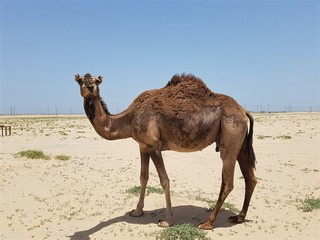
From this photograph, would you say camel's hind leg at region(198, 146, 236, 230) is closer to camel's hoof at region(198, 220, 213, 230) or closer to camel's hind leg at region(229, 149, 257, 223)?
camel's hoof at region(198, 220, 213, 230)

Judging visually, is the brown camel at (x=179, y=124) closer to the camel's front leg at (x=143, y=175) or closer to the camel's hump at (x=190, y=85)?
the camel's hump at (x=190, y=85)

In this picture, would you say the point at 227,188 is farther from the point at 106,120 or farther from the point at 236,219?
the point at 106,120

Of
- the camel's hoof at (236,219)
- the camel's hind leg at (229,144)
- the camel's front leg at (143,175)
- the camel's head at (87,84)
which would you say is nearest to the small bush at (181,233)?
the camel's hind leg at (229,144)

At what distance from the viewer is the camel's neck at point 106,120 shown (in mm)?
7035

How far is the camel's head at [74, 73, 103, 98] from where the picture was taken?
22.0 feet

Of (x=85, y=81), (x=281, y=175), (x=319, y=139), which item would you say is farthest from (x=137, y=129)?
(x=319, y=139)

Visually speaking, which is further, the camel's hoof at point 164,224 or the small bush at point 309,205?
the small bush at point 309,205

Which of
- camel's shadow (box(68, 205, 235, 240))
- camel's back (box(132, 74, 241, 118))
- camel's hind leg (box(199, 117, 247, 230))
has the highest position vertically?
camel's back (box(132, 74, 241, 118))

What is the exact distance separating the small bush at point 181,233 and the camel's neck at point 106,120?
2.26 m

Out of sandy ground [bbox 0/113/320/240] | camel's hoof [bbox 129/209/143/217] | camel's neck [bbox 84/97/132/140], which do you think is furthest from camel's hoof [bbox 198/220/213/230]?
camel's neck [bbox 84/97/132/140]

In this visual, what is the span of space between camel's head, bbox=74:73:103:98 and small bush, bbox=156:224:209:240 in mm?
3201

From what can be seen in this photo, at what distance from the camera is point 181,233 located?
261 inches

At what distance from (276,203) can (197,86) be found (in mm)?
4559

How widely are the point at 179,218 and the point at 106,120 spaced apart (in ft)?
9.49
